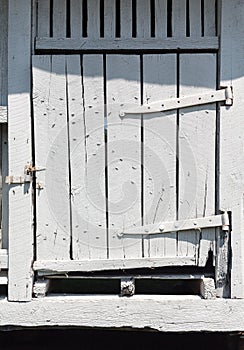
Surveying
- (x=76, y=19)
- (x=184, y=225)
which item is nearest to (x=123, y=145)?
(x=184, y=225)

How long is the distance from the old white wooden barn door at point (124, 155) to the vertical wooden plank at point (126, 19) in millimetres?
65

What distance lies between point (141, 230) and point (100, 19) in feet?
4.75

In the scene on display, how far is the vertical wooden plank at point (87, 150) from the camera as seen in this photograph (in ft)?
13.1

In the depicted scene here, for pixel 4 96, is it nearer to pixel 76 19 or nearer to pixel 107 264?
pixel 76 19

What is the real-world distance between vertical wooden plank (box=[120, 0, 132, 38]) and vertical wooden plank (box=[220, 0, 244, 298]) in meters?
0.61

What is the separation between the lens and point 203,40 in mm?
4004

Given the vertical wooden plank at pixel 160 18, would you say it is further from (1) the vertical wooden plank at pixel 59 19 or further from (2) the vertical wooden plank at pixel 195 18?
(1) the vertical wooden plank at pixel 59 19

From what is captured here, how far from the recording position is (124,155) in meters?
3.99

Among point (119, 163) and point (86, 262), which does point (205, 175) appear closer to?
point (119, 163)

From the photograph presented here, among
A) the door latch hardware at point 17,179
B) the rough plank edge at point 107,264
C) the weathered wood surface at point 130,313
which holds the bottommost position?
the weathered wood surface at point 130,313

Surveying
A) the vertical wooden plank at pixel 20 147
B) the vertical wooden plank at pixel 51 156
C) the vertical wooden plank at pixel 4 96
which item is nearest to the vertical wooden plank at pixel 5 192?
the vertical wooden plank at pixel 4 96

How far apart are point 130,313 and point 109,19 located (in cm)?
197

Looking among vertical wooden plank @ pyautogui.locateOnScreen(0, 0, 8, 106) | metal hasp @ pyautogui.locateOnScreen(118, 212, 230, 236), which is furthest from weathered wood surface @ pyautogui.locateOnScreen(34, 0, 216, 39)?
metal hasp @ pyautogui.locateOnScreen(118, 212, 230, 236)

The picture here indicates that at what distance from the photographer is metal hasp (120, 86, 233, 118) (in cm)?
395
